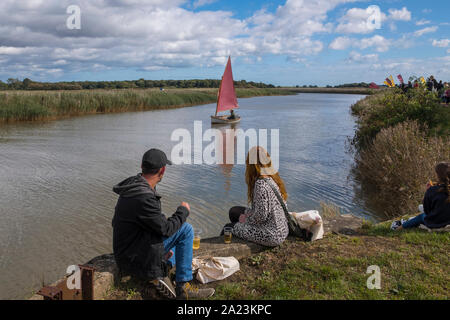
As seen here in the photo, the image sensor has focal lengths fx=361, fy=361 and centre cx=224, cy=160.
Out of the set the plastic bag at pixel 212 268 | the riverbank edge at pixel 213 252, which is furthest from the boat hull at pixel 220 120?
the plastic bag at pixel 212 268

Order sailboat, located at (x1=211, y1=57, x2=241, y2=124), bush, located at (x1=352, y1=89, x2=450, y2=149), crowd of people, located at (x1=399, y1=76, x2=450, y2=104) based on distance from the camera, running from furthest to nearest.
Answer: sailboat, located at (x1=211, y1=57, x2=241, y2=124) < crowd of people, located at (x1=399, y1=76, x2=450, y2=104) < bush, located at (x1=352, y1=89, x2=450, y2=149)

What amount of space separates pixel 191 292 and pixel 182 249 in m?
0.37

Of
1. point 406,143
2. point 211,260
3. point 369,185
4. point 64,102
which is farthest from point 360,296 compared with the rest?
point 64,102

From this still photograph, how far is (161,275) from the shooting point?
3.04 metres

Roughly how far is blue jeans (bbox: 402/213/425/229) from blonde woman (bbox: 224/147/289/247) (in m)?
1.91

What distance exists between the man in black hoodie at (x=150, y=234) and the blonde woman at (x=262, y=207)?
90cm

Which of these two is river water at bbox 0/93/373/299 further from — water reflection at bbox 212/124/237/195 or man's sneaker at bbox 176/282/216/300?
man's sneaker at bbox 176/282/216/300

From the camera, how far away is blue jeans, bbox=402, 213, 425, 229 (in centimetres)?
469

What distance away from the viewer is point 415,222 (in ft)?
15.6

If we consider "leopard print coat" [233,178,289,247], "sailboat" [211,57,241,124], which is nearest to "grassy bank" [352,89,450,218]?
"leopard print coat" [233,178,289,247]

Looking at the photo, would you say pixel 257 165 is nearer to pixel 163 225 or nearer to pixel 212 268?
pixel 212 268

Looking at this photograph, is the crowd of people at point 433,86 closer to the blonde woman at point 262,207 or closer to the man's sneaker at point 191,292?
the blonde woman at point 262,207

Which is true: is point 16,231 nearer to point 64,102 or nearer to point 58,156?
point 58,156

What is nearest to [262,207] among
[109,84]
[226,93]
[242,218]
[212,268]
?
[242,218]
